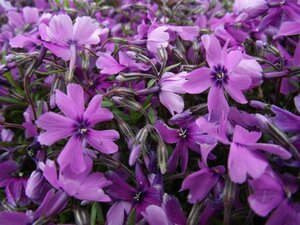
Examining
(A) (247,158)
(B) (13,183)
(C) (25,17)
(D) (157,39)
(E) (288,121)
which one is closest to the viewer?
(A) (247,158)

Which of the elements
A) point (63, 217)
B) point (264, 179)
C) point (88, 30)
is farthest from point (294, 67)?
point (63, 217)

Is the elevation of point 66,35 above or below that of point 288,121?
above

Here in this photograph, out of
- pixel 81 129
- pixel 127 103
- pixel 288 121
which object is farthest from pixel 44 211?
pixel 288 121

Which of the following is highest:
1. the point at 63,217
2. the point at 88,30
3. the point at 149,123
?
the point at 88,30

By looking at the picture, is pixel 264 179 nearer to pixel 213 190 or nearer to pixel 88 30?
pixel 213 190

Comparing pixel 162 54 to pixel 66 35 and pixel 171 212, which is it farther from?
pixel 171 212

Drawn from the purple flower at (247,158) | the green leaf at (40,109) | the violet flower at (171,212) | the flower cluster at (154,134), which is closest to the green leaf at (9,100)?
the flower cluster at (154,134)
